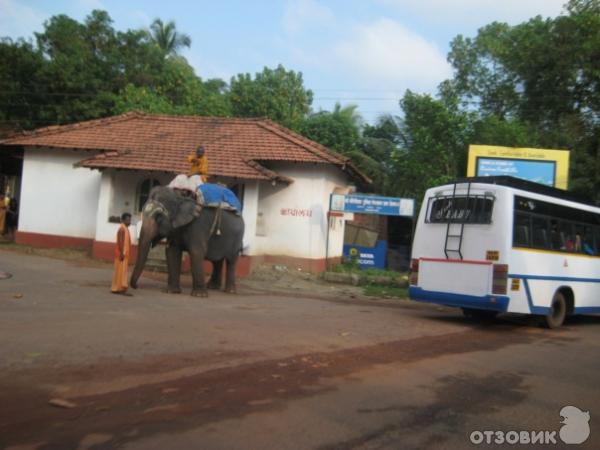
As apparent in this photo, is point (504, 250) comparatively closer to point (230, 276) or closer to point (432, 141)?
point (230, 276)

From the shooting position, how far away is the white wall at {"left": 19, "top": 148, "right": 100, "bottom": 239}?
18656 mm

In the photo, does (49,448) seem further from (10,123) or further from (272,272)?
(10,123)

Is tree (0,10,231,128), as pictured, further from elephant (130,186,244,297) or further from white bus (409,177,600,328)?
white bus (409,177,600,328)

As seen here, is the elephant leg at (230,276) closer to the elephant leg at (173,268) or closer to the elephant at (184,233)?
the elephant at (184,233)

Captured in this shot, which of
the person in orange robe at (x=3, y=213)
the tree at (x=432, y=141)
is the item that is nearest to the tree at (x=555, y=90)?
A: the tree at (x=432, y=141)

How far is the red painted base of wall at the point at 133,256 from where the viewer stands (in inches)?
668

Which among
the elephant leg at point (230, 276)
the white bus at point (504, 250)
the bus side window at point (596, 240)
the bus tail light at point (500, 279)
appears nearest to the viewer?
the bus tail light at point (500, 279)

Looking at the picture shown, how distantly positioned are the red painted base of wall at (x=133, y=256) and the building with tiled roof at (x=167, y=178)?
32 mm

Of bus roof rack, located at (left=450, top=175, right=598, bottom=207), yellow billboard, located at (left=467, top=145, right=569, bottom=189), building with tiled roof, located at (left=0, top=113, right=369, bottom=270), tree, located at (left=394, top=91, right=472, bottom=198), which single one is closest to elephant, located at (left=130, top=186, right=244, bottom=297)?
building with tiled roof, located at (left=0, top=113, right=369, bottom=270)

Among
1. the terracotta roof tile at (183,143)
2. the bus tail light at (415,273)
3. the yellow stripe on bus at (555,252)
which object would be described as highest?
the terracotta roof tile at (183,143)

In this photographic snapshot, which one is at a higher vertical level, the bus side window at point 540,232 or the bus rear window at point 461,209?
the bus rear window at point 461,209

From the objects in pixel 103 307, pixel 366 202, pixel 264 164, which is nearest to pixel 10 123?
pixel 264 164

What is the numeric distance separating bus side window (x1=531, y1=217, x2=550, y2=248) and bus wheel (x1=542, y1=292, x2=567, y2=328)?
3.81 feet

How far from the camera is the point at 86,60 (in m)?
26.8
